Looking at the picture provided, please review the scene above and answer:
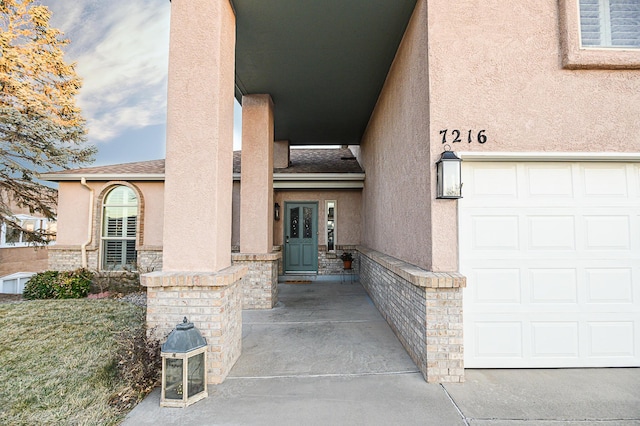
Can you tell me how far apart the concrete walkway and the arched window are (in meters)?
6.79

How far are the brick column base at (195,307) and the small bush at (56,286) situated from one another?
6.36 meters

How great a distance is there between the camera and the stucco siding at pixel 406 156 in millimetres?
3791

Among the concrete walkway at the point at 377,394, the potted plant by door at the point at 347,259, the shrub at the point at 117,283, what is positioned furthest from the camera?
the potted plant by door at the point at 347,259

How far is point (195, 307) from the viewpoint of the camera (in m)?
3.29

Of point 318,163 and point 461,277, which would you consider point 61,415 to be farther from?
point 318,163

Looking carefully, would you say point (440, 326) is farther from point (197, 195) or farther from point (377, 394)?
point (197, 195)

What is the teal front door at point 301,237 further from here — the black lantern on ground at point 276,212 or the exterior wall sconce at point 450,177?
the exterior wall sconce at point 450,177

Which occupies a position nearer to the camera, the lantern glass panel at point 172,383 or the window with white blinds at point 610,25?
the lantern glass panel at point 172,383

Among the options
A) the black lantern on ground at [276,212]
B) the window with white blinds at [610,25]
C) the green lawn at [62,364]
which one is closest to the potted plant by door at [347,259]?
the black lantern on ground at [276,212]

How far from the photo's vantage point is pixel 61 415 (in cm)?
273

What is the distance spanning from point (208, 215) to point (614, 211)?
15.3 ft

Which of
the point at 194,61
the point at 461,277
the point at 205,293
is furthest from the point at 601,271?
the point at 194,61

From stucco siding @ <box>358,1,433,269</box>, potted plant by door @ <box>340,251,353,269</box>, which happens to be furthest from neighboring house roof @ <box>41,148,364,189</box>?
stucco siding @ <box>358,1,433,269</box>

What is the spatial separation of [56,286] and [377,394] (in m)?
8.64
